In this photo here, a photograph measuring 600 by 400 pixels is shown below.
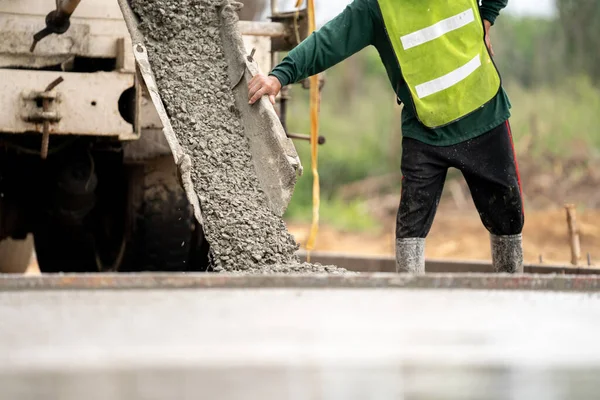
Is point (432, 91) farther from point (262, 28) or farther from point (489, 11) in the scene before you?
point (262, 28)

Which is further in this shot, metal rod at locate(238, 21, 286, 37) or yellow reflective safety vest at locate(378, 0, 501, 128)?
metal rod at locate(238, 21, 286, 37)

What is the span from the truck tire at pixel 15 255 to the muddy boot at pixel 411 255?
2.65m

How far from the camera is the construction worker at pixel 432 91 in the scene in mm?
3896

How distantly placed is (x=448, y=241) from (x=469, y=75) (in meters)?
5.19

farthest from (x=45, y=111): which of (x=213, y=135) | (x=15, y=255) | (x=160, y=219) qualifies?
(x=15, y=255)

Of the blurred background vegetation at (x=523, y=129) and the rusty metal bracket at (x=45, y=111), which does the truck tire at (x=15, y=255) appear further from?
the blurred background vegetation at (x=523, y=129)

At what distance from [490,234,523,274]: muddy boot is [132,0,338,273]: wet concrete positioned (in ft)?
2.42

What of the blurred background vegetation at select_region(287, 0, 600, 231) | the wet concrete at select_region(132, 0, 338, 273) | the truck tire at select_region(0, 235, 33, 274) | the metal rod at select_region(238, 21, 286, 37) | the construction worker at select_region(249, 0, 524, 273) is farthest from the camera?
the blurred background vegetation at select_region(287, 0, 600, 231)

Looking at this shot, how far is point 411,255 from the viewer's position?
13.2 feet

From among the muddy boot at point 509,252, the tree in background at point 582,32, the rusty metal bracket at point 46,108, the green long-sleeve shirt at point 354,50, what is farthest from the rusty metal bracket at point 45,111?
the tree in background at point 582,32

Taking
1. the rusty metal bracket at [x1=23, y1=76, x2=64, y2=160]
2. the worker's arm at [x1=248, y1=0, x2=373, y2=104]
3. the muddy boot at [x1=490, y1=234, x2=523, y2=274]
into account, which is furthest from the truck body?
the muddy boot at [x1=490, y1=234, x2=523, y2=274]

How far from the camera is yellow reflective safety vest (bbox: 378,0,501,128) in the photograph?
3.89 m

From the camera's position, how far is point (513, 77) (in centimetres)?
1477

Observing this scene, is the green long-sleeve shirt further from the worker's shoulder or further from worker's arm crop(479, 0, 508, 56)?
worker's arm crop(479, 0, 508, 56)
